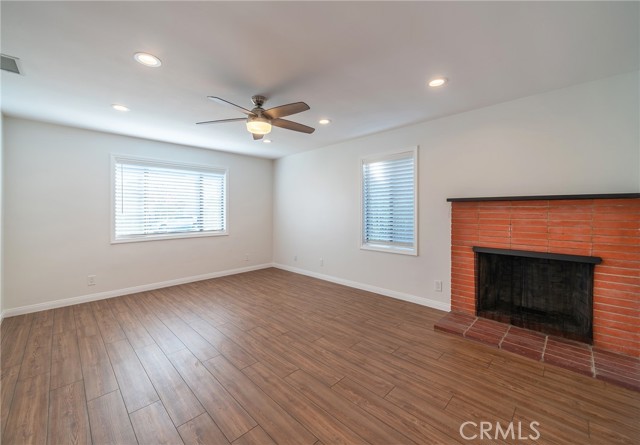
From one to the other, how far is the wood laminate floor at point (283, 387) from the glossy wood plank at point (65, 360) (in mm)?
14

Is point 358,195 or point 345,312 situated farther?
point 358,195

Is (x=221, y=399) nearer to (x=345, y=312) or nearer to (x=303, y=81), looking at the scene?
(x=345, y=312)

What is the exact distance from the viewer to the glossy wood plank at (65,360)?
206 centimetres

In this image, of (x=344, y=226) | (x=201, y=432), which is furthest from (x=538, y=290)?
(x=201, y=432)

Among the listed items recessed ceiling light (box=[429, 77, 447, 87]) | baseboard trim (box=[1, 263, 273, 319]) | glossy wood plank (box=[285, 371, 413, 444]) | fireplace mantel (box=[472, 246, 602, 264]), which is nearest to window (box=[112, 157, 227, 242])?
baseboard trim (box=[1, 263, 273, 319])

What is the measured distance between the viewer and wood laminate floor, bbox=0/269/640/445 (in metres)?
1.57

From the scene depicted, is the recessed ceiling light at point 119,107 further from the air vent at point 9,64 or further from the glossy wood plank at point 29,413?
the glossy wood plank at point 29,413

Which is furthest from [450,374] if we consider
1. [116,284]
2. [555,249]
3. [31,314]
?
[31,314]

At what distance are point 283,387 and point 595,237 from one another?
10.4 ft

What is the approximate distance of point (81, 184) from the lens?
3744 millimetres

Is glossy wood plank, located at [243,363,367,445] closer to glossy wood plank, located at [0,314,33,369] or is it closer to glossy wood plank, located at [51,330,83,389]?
glossy wood plank, located at [51,330,83,389]

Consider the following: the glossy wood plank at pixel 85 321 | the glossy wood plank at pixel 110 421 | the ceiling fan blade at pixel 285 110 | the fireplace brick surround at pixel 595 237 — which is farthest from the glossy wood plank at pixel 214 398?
the fireplace brick surround at pixel 595 237

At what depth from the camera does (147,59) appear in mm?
2039

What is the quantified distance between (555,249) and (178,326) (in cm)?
428
